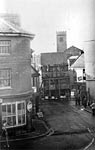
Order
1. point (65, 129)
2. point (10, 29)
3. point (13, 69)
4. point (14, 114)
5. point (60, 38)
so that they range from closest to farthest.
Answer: point (10, 29) < point (13, 69) < point (14, 114) < point (65, 129) < point (60, 38)

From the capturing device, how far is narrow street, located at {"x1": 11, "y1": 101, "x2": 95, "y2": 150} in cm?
404

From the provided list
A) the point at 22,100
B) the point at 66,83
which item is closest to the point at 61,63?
the point at 66,83

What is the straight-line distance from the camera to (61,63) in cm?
991

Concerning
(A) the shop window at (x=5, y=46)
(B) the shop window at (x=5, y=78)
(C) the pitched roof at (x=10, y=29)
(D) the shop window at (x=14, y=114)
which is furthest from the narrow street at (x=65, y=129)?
(C) the pitched roof at (x=10, y=29)

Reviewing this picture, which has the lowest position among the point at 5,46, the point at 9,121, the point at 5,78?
the point at 9,121

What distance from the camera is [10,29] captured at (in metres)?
4.06

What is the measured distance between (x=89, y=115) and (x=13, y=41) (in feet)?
10.1

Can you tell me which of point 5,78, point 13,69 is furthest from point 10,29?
point 5,78

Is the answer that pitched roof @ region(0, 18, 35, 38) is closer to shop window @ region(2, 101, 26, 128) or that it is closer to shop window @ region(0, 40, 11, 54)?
shop window @ region(0, 40, 11, 54)

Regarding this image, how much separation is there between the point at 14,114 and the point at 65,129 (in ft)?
3.63

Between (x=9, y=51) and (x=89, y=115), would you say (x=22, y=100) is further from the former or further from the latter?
(x=89, y=115)

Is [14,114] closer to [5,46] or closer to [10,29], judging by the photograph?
[5,46]

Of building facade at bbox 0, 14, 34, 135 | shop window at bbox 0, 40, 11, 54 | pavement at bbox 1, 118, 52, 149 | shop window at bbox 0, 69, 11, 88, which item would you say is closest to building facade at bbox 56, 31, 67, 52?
building facade at bbox 0, 14, 34, 135

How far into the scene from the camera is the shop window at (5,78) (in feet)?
13.7
